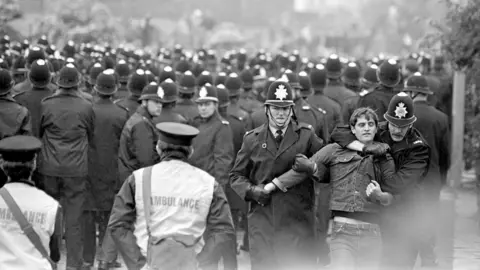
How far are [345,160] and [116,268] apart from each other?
4234 millimetres

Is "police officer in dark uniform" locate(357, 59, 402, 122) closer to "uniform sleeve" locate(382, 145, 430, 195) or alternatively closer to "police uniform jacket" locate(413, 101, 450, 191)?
"police uniform jacket" locate(413, 101, 450, 191)

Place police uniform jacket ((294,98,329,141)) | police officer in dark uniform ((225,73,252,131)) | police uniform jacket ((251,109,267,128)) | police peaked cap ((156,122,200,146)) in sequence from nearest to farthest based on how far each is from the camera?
police peaked cap ((156,122,200,146)) → police uniform jacket ((251,109,267,128)) → police uniform jacket ((294,98,329,141)) → police officer in dark uniform ((225,73,252,131))

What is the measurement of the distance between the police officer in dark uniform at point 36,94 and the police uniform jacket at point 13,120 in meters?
1.20

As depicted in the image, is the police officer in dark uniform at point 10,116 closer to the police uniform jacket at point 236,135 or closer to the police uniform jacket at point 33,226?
the police uniform jacket at point 236,135

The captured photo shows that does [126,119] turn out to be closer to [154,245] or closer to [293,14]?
[154,245]

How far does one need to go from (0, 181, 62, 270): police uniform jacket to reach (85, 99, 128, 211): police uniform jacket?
18.0 feet

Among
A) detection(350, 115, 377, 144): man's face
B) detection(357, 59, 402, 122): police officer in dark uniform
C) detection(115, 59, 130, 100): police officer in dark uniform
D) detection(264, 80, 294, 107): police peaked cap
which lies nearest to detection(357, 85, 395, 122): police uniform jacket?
detection(357, 59, 402, 122): police officer in dark uniform

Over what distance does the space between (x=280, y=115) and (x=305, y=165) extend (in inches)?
32.5

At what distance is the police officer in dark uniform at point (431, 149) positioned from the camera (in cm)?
1276

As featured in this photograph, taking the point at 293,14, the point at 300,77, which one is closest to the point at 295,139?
the point at 300,77

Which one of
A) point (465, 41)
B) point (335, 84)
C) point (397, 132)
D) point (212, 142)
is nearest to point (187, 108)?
point (212, 142)

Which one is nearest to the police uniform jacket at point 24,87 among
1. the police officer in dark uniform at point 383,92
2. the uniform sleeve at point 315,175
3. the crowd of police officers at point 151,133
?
the crowd of police officers at point 151,133

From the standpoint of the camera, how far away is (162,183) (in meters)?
8.03

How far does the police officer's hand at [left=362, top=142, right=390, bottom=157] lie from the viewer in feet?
33.2
